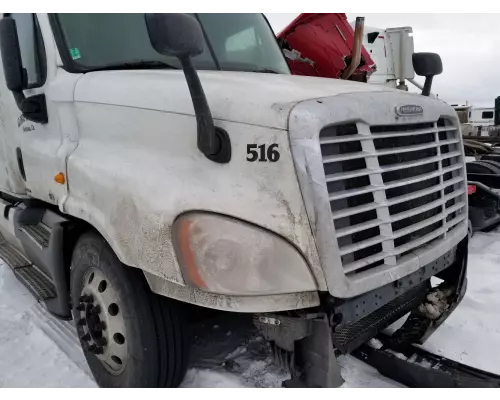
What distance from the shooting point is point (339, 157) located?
210cm

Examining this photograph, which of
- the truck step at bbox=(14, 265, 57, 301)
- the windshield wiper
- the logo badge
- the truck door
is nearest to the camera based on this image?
the logo badge

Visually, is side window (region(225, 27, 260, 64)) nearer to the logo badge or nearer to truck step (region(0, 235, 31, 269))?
the logo badge

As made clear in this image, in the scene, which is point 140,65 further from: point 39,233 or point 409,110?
point 409,110

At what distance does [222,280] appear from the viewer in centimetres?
A: 215

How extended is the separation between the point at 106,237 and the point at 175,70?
106 centimetres

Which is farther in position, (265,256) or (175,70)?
(175,70)

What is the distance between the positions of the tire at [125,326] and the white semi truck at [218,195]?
0.04ft

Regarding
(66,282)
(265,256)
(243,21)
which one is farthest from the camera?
(243,21)

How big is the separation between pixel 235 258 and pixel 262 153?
477 millimetres

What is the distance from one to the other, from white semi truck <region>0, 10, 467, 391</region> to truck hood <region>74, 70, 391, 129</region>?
0.01 metres

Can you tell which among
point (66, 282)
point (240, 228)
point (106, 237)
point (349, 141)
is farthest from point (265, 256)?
point (66, 282)

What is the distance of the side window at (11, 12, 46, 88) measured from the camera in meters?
3.18

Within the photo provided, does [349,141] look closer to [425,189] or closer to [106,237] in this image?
[425,189]

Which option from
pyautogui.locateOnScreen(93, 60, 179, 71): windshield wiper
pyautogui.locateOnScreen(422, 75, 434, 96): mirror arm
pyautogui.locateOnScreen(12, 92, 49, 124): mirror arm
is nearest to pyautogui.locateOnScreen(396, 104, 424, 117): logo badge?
pyautogui.locateOnScreen(422, 75, 434, 96): mirror arm
